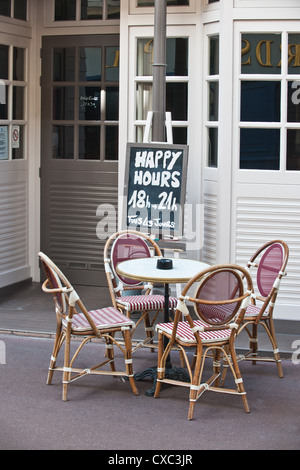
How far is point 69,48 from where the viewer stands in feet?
29.0

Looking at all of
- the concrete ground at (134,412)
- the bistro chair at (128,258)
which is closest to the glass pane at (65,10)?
the bistro chair at (128,258)

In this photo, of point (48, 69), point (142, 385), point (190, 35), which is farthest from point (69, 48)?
point (142, 385)

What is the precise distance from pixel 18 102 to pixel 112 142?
1.09m

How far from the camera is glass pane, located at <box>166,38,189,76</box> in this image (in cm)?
784

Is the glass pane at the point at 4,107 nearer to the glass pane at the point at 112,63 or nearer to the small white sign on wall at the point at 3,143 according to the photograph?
the small white sign on wall at the point at 3,143

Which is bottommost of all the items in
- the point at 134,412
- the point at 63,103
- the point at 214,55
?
the point at 134,412

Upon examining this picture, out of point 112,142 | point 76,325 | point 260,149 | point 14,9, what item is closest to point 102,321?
point 76,325

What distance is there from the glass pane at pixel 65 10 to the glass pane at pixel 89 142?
1.16 metres

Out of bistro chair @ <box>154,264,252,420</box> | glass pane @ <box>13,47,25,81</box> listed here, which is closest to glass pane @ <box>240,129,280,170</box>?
bistro chair @ <box>154,264,252,420</box>

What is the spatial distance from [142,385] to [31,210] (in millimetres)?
3715

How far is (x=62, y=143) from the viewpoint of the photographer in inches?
354

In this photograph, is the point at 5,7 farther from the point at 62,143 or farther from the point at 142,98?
the point at 142,98

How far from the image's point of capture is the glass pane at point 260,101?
24.1ft

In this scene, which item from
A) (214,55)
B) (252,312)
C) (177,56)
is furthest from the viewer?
(177,56)
